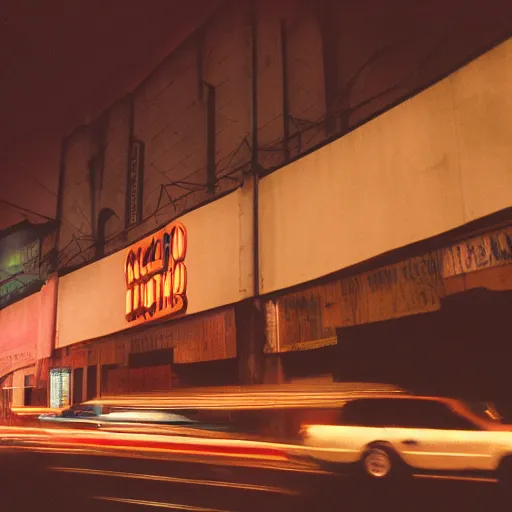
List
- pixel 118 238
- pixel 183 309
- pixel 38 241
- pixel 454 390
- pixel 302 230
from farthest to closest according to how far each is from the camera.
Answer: pixel 38 241 < pixel 118 238 < pixel 183 309 < pixel 302 230 < pixel 454 390

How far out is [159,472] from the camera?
8578 millimetres

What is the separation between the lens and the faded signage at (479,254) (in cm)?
809

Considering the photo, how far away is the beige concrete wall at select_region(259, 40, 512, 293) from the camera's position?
8000 mm

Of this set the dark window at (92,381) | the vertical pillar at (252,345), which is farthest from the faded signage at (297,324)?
the dark window at (92,381)

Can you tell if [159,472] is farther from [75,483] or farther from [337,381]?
[337,381]

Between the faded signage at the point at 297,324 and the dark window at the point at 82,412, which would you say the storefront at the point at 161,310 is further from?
the dark window at the point at 82,412

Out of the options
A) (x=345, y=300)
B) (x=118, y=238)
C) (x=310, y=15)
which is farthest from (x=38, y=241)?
(x=345, y=300)

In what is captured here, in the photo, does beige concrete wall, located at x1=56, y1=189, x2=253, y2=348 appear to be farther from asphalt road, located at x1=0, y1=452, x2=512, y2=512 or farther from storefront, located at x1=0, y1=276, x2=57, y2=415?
asphalt road, located at x1=0, y1=452, x2=512, y2=512

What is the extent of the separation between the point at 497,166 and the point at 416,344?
350cm

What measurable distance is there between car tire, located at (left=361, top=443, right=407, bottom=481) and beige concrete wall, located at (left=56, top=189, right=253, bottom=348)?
5.62 metres

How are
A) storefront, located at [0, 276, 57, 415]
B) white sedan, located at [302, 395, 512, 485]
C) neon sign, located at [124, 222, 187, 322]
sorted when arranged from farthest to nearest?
storefront, located at [0, 276, 57, 415] < neon sign, located at [124, 222, 187, 322] < white sedan, located at [302, 395, 512, 485]

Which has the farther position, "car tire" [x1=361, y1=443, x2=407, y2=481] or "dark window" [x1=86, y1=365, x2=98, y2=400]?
"dark window" [x1=86, y1=365, x2=98, y2=400]

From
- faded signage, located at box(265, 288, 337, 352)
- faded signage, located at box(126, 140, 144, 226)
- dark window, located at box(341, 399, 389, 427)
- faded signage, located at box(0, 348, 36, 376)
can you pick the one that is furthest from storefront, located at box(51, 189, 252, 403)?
dark window, located at box(341, 399, 389, 427)

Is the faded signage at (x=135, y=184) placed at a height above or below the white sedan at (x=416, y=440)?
above
